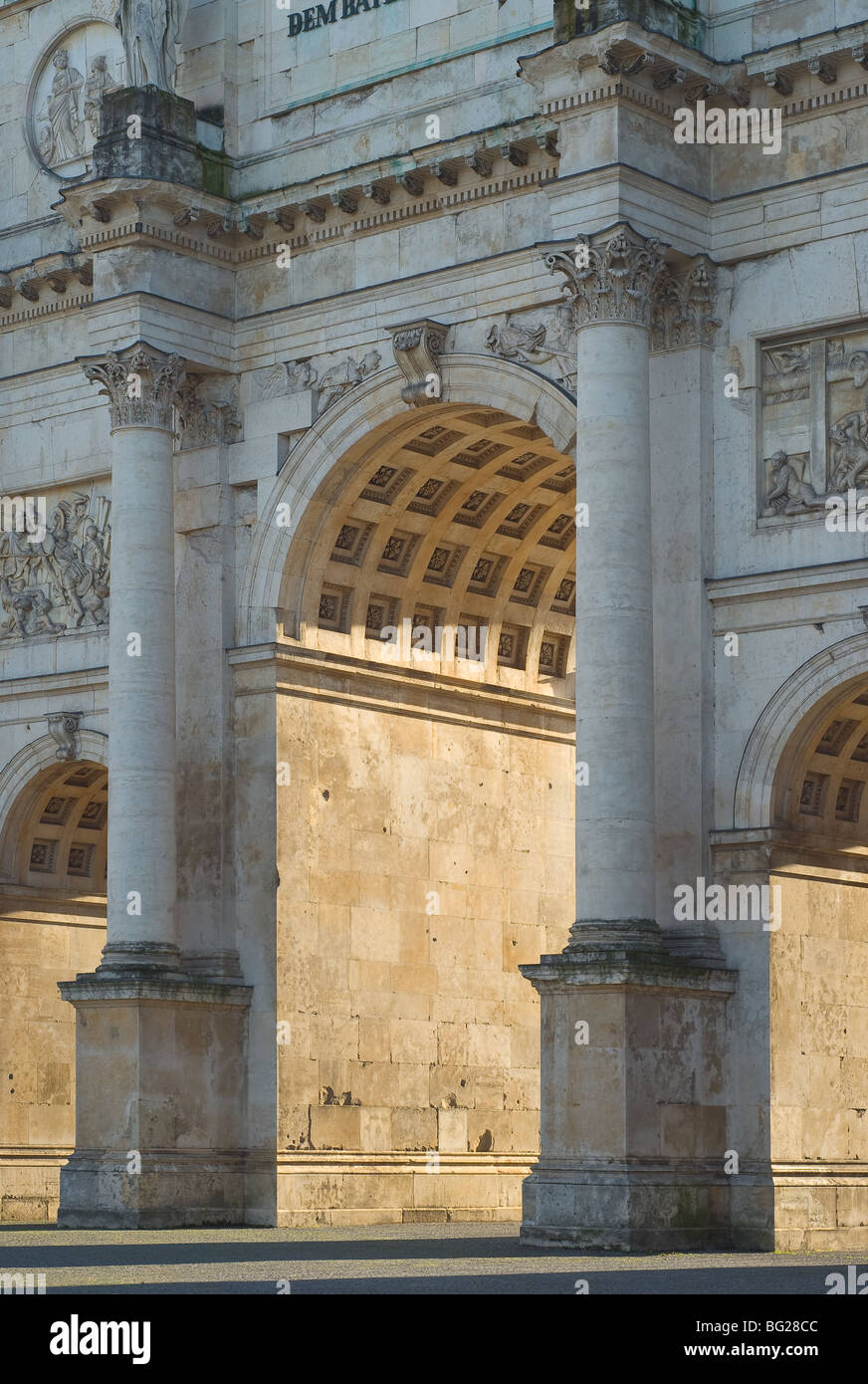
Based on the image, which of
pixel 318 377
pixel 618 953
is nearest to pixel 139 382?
pixel 318 377

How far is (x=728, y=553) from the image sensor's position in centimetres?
3203

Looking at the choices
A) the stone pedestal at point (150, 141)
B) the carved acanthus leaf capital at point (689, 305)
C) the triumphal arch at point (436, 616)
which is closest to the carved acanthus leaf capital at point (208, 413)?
the triumphal arch at point (436, 616)

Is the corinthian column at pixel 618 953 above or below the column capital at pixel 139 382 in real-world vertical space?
below

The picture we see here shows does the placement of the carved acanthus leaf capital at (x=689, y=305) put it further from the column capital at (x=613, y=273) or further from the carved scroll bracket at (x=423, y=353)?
the carved scroll bracket at (x=423, y=353)

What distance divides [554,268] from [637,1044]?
376 inches

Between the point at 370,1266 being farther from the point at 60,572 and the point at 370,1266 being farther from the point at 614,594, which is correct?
the point at 60,572

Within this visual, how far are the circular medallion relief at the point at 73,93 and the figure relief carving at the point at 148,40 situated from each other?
2224 mm

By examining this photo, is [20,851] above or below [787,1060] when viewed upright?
above

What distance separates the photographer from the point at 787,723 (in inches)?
1222

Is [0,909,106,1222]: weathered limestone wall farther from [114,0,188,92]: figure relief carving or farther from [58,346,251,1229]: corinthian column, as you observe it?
[114,0,188,92]: figure relief carving

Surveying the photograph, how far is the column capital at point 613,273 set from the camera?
103ft

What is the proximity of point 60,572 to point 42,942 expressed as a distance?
591 cm

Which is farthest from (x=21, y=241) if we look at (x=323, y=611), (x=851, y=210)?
(x=851, y=210)
